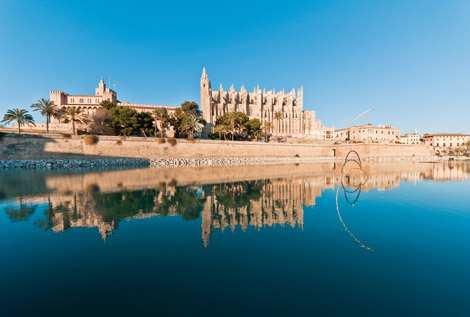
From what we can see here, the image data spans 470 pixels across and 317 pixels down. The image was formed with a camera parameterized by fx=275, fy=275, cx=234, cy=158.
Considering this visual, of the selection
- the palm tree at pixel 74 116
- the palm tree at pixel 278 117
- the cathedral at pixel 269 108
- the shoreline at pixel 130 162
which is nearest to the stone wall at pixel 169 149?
the shoreline at pixel 130 162

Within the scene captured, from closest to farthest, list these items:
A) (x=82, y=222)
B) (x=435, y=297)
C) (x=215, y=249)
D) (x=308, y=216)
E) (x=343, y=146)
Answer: (x=435, y=297) < (x=215, y=249) < (x=82, y=222) < (x=308, y=216) < (x=343, y=146)

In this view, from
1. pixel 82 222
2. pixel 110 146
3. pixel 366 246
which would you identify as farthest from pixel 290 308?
pixel 110 146

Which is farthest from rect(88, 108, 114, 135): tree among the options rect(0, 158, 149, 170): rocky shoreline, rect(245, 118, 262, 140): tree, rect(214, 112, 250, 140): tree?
rect(245, 118, 262, 140): tree

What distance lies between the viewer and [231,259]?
754cm

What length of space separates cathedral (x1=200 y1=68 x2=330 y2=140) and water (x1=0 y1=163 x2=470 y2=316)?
73.1 m

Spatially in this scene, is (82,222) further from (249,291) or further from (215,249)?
(249,291)

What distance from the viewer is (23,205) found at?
Result: 14.4 meters

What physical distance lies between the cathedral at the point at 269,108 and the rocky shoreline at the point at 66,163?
43.1 meters

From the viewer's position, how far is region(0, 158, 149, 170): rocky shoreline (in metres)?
37.8

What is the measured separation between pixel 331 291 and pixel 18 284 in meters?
6.78

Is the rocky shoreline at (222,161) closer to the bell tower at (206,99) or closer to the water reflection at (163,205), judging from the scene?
the water reflection at (163,205)

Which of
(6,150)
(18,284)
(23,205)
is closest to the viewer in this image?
(18,284)

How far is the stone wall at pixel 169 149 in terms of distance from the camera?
40750 millimetres

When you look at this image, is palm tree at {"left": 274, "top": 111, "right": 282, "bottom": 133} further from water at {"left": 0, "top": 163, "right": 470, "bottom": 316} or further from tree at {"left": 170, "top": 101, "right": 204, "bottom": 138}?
water at {"left": 0, "top": 163, "right": 470, "bottom": 316}
